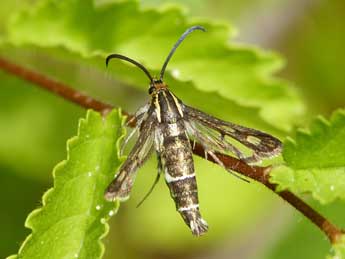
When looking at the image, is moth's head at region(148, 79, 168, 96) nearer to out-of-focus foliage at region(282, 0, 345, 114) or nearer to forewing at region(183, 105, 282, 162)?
forewing at region(183, 105, 282, 162)

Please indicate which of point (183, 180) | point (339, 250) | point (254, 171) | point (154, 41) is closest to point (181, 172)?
point (183, 180)

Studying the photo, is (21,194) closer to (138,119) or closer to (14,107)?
(14,107)

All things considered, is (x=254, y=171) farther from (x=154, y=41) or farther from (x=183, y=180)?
(x=154, y=41)

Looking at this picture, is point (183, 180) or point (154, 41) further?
point (154, 41)

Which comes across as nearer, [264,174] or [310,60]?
[264,174]

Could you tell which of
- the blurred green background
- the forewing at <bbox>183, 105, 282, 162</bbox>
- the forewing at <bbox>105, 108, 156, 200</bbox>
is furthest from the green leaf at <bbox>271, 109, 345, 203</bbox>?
the blurred green background

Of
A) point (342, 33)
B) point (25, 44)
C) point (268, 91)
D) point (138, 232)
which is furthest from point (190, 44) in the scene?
point (342, 33)

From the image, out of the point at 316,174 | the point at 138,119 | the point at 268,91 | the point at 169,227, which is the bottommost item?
the point at 316,174
